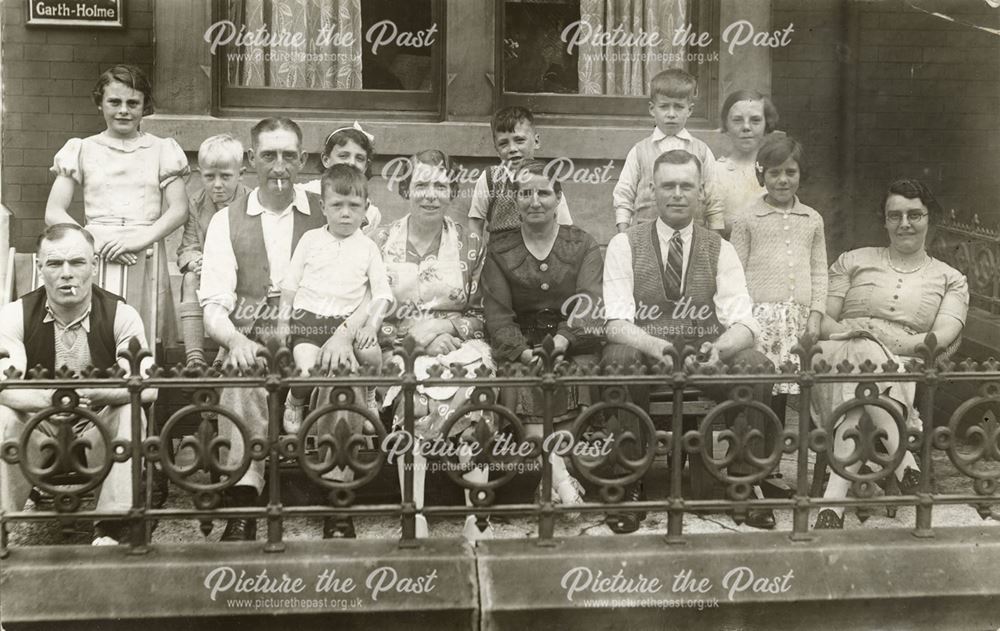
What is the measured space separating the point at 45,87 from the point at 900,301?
16.3 ft

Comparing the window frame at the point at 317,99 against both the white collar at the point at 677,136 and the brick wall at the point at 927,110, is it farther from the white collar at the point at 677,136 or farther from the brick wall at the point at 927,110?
the brick wall at the point at 927,110

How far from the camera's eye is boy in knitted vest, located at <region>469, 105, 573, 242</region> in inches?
217

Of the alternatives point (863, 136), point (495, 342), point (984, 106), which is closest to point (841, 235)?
point (863, 136)

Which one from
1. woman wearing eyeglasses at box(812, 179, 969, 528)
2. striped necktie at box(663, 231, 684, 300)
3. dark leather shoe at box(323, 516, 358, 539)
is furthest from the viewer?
woman wearing eyeglasses at box(812, 179, 969, 528)

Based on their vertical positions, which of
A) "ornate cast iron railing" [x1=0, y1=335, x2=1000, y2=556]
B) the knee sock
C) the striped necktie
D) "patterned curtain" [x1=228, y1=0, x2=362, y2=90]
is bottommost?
"ornate cast iron railing" [x1=0, y1=335, x2=1000, y2=556]

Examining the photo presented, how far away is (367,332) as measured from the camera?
483cm

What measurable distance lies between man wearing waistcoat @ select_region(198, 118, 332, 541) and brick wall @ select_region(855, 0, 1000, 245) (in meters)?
3.95

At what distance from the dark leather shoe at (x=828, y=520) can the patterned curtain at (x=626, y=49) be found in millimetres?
3097

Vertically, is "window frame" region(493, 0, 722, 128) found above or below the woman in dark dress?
above

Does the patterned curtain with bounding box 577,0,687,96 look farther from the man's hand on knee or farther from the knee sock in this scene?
the man's hand on knee

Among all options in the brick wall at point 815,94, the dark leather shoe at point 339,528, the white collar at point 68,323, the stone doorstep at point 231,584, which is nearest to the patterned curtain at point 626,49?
the brick wall at point 815,94

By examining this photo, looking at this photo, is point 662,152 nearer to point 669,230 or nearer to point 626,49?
point 669,230

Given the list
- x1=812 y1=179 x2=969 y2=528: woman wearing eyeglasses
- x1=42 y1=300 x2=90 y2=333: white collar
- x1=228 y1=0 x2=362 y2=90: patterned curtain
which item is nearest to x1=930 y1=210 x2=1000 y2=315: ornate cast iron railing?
x1=812 y1=179 x2=969 y2=528: woman wearing eyeglasses

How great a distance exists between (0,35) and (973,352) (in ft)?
19.6
